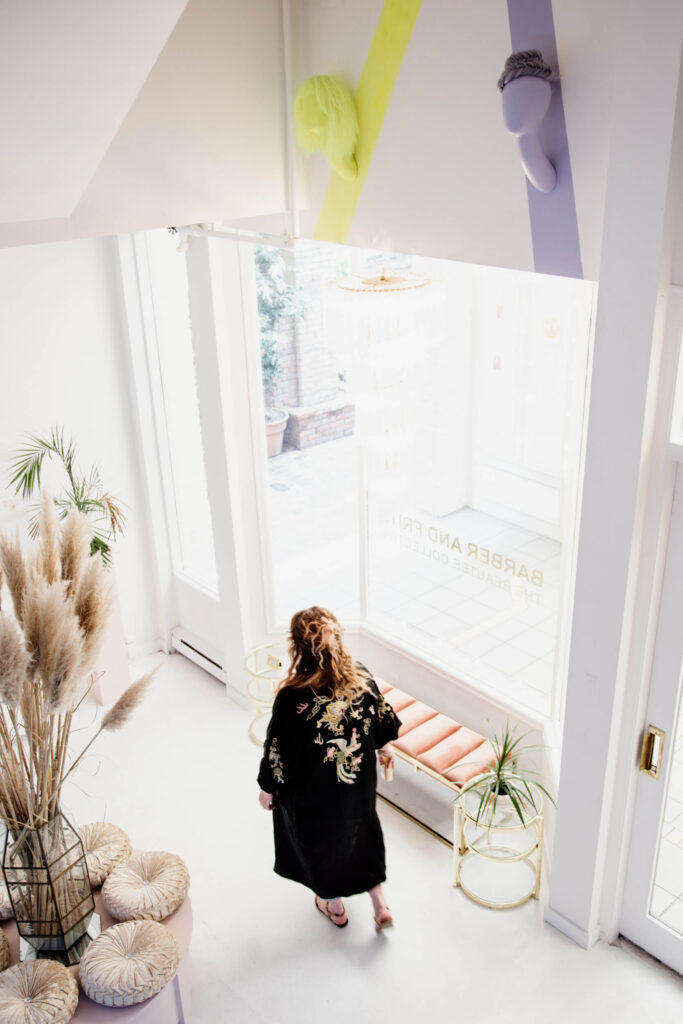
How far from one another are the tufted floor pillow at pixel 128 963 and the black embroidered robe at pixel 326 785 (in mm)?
805

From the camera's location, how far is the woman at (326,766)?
143 inches

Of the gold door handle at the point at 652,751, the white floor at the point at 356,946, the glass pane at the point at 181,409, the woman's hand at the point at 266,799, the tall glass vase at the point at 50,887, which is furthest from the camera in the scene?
the glass pane at the point at 181,409

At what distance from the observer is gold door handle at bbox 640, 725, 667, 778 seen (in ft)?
11.7

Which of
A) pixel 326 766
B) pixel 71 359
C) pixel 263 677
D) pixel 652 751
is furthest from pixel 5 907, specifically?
pixel 71 359

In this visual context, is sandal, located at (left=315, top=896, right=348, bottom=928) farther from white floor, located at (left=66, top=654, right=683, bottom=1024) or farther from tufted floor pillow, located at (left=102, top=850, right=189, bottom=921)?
tufted floor pillow, located at (left=102, top=850, right=189, bottom=921)

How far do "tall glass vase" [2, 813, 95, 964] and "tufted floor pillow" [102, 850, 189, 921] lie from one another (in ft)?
0.34

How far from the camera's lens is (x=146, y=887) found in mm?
3346

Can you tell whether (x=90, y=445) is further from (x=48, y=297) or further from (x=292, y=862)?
(x=292, y=862)

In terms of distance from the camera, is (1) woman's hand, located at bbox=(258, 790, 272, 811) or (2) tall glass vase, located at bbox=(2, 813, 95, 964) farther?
(1) woman's hand, located at bbox=(258, 790, 272, 811)

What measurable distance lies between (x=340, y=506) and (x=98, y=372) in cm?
166

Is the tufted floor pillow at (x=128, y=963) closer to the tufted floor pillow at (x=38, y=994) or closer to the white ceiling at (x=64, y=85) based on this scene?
the tufted floor pillow at (x=38, y=994)

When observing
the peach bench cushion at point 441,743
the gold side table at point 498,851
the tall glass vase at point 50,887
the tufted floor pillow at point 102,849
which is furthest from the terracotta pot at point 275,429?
the tall glass vase at point 50,887

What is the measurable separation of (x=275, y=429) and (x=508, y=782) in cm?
221

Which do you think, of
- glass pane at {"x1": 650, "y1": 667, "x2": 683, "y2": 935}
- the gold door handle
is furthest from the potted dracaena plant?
glass pane at {"x1": 650, "y1": 667, "x2": 683, "y2": 935}
